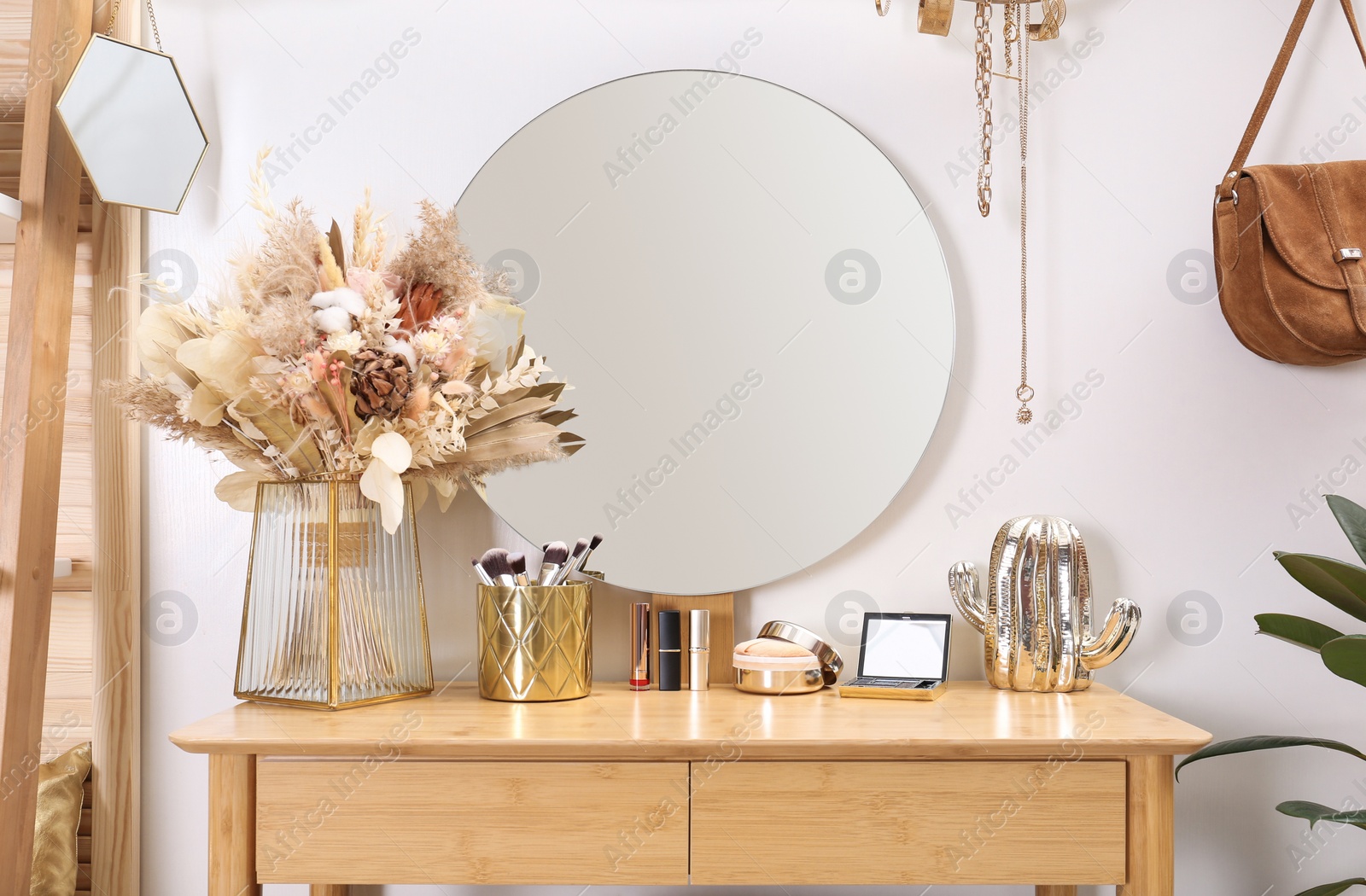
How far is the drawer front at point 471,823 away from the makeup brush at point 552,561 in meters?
0.27

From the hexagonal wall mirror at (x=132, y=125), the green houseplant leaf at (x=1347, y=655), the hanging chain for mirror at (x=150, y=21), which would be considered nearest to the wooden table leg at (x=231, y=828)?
the hexagonal wall mirror at (x=132, y=125)

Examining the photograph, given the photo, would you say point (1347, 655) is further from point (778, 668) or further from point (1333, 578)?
point (778, 668)

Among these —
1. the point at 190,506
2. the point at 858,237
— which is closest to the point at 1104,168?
the point at 858,237

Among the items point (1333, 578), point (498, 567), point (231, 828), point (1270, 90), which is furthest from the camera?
point (1270, 90)

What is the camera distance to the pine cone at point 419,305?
3.97 feet

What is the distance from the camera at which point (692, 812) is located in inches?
42.6

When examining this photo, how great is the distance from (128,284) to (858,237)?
115 cm

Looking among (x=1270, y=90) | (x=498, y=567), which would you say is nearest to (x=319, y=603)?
(x=498, y=567)

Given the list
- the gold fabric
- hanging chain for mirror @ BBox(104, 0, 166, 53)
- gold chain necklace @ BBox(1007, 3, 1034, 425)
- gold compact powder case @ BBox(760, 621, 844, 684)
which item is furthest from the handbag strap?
the gold fabric

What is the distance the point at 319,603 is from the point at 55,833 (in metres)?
0.59

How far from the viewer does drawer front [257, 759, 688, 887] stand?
42.4 inches

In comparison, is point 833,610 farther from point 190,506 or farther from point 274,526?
point 190,506

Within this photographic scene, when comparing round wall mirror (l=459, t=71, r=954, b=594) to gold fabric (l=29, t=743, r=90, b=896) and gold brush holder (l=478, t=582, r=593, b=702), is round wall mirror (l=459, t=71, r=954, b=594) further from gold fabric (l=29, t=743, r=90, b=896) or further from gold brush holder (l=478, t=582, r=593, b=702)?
gold fabric (l=29, t=743, r=90, b=896)

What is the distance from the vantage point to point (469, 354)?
48.0 inches
